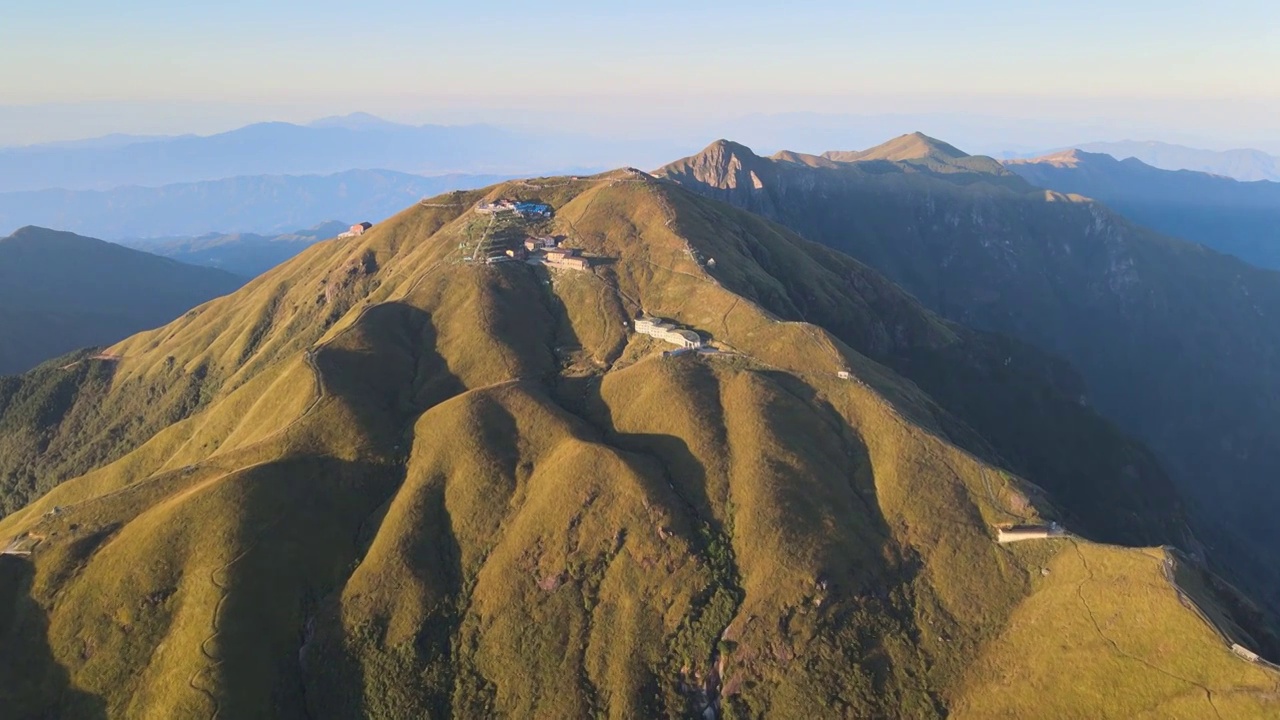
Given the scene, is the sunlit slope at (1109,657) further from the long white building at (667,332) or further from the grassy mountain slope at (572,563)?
the long white building at (667,332)

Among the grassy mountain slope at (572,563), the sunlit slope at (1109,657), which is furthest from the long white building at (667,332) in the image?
the sunlit slope at (1109,657)

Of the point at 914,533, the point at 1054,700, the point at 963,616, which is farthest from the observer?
the point at 914,533

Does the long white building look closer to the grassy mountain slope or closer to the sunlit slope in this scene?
the grassy mountain slope

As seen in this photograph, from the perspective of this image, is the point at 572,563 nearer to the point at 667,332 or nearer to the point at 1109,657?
the point at 667,332

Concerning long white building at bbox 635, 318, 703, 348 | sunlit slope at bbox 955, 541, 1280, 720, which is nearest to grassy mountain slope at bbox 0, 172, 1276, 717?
sunlit slope at bbox 955, 541, 1280, 720

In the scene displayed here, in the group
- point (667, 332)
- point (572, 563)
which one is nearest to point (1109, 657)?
point (572, 563)

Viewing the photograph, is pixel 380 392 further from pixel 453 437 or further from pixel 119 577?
pixel 119 577

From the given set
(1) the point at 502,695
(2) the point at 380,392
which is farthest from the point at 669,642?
(2) the point at 380,392

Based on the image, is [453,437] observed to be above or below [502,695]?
above
